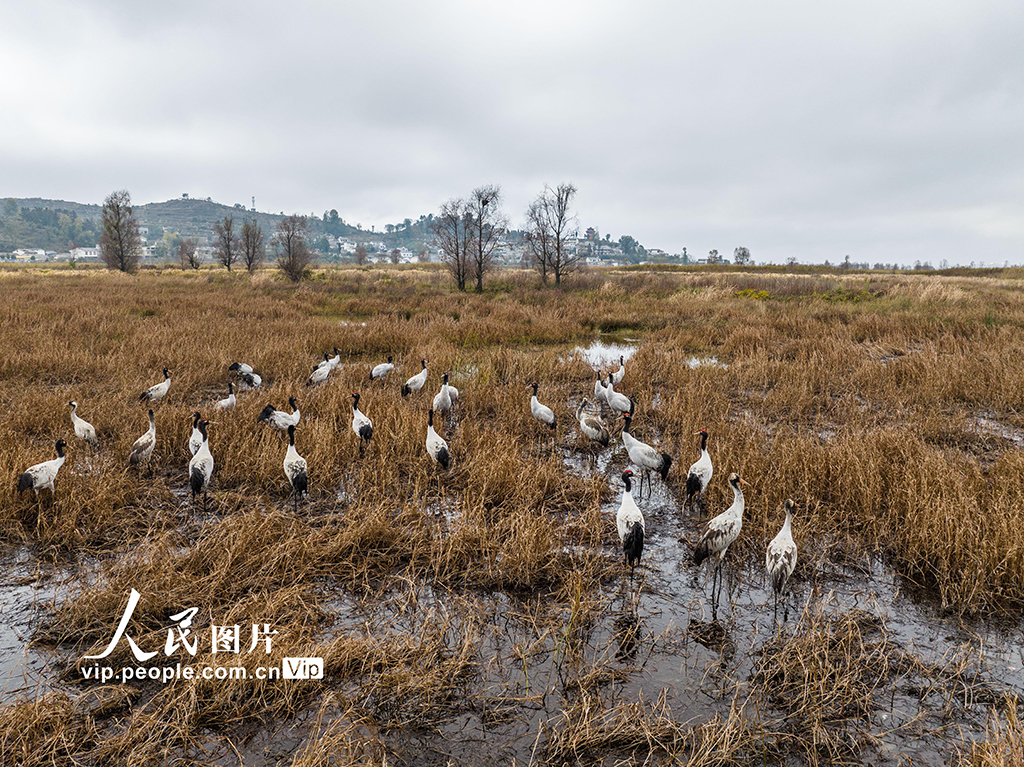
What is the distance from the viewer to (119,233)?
52531 millimetres

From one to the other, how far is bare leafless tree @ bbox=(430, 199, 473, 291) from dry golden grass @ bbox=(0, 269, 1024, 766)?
20.2 metres

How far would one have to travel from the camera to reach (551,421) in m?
8.79

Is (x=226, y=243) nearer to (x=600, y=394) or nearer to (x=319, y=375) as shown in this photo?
(x=319, y=375)

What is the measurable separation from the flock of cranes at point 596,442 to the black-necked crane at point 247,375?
0.06 ft

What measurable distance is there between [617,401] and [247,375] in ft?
25.2

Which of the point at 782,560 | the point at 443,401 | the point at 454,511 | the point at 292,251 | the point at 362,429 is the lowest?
the point at 454,511

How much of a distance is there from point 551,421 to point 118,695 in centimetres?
649

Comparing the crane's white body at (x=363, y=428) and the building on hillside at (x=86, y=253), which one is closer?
the crane's white body at (x=363, y=428)

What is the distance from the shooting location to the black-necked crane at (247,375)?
420 inches

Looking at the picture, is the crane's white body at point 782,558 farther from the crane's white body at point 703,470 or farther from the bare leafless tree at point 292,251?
the bare leafless tree at point 292,251

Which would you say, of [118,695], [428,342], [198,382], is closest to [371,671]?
[118,695]

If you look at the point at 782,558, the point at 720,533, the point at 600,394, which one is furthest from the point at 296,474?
the point at 600,394

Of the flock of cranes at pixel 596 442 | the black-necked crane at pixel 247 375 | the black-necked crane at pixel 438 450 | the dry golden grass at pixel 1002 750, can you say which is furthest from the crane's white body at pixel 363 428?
the dry golden grass at pixel 1002 750

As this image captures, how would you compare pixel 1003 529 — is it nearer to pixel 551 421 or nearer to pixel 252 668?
pixel 551 421
